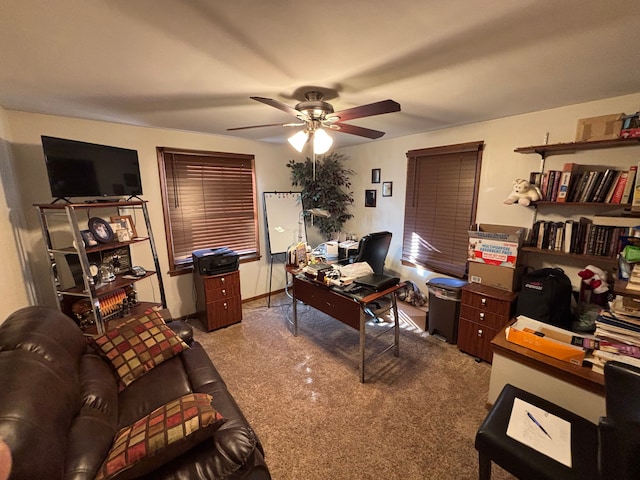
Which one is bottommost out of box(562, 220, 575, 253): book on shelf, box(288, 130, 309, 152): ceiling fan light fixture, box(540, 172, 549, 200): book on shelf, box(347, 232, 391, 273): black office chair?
box(347, 232, 391, 273): black office chair

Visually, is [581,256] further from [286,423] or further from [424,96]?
[286,423]

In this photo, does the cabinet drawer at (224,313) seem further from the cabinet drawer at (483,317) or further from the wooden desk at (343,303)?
the cabinet drawer at (483,317)

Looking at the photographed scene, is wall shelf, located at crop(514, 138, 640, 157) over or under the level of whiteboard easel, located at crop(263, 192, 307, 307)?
over

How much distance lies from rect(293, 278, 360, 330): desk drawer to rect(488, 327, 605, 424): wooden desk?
41.0 inches

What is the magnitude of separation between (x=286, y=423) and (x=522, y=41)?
2.70 metres

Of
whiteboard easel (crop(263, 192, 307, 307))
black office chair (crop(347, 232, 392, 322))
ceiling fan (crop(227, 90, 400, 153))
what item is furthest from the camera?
whiteboard easel (crop(263, 192, 307, 307))

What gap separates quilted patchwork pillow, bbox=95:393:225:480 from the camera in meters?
0.99

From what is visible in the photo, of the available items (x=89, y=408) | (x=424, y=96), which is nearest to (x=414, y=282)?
(x=424, y=96)

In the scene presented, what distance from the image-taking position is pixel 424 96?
6.86 ft

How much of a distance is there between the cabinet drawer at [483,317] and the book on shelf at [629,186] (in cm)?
123

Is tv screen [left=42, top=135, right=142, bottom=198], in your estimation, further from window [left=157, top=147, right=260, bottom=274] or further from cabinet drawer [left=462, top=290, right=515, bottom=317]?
cabinet drawer [left=462, top=290, right=515, bottom=317]

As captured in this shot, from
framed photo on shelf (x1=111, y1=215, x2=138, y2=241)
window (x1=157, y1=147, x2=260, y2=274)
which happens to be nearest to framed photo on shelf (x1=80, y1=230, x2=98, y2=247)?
framed photo on shelf (x1=111, y1=215, x2=138, y2=241)

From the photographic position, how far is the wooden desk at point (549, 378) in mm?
1551

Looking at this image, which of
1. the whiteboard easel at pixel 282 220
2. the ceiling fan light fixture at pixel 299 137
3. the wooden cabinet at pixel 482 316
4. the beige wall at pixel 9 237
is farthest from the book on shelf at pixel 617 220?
the beige wall at pixel 9 237
